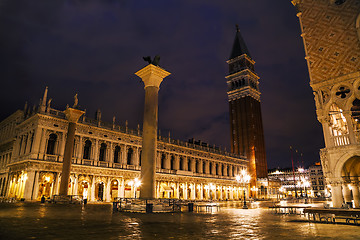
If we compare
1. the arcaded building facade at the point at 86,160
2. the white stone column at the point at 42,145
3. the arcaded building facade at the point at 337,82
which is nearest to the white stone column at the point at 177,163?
the arcaded building facade at the point at 86,160

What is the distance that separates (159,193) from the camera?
45.2m

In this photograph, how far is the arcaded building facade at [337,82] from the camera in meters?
15.9

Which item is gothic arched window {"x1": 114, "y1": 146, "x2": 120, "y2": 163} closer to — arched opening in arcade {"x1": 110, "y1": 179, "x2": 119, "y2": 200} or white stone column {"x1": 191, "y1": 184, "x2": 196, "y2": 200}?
arched opening in arcade {"x1": 110, "y1": 179, "x2": 119, "y2": 200}

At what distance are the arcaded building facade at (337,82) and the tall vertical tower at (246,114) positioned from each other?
51.2 m

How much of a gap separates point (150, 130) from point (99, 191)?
25.0 m

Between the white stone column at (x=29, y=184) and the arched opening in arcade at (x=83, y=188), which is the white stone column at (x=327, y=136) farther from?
the white stone column at (x=29, y=184)

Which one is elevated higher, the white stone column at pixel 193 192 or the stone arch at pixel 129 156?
the stone arch at pixel 129 156

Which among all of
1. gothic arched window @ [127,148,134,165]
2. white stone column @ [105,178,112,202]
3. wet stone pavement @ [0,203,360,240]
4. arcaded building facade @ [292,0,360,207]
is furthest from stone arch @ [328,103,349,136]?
gothic arched window @ [127,148,134,165]

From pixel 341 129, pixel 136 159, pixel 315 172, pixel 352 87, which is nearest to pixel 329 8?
pixel 352 87

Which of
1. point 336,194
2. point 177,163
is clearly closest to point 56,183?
point 177,163

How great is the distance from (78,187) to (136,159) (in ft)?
33.9

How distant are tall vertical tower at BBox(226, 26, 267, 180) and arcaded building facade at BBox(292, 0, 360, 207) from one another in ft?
168

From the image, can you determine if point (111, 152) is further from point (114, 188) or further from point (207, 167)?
point (207, 167)

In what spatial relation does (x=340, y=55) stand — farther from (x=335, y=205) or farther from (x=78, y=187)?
(x=78, y=187)
